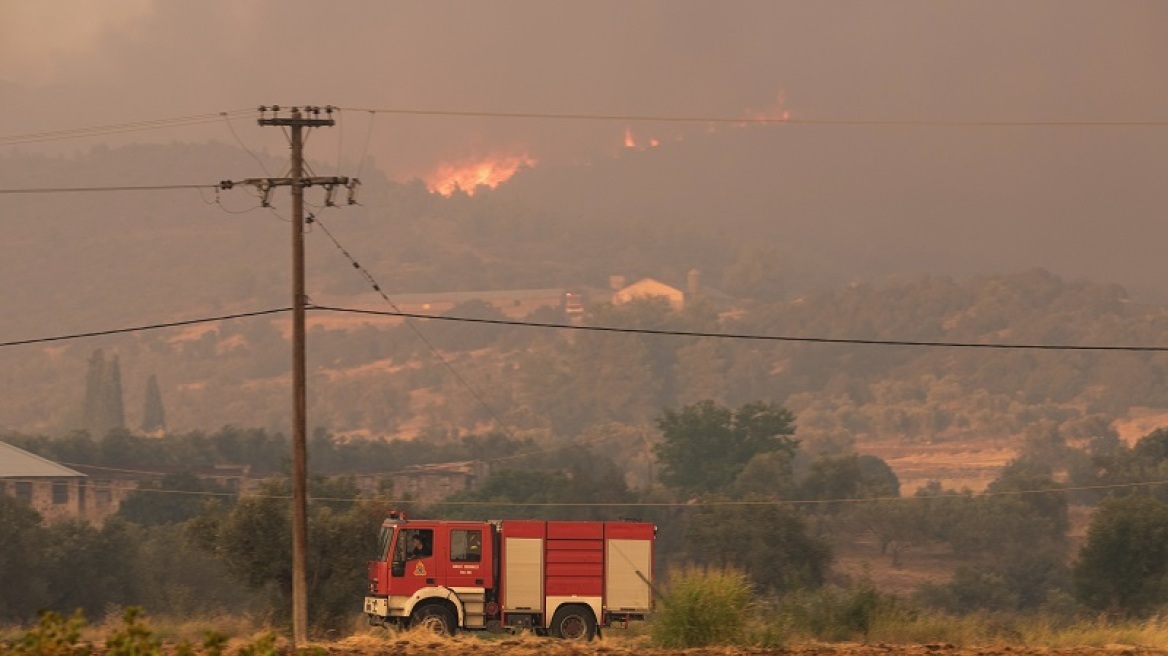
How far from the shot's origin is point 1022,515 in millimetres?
172250

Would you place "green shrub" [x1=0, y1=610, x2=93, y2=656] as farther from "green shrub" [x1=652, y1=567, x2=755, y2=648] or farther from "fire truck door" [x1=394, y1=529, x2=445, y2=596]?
"fire truck door" [x1=394, y1=529, x2=445, y2=596]

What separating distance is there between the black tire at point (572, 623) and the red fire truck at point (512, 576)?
0.03 meters

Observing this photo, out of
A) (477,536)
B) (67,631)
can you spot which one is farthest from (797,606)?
(67,631)

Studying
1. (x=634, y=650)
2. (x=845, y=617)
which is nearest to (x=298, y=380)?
(x=634, y=650)

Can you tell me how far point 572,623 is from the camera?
45125 millimetres

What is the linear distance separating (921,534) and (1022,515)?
12.5 metres

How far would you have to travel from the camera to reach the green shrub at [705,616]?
39.5 m

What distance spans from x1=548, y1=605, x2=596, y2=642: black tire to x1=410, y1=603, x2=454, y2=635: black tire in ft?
8.96

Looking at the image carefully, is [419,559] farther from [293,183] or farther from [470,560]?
[293,183]

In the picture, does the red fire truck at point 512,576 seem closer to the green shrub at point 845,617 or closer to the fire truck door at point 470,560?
the fire truck door at point 470,560

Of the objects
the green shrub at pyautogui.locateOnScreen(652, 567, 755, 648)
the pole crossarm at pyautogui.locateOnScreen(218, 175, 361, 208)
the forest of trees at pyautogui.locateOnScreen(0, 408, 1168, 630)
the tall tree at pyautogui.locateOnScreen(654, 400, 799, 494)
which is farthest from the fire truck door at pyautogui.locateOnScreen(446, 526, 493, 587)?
the tall tree at pyautogui.locateOnScreen(654, 400, 799, 494)

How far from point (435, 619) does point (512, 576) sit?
2355 millimetres

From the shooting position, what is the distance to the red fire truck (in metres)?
43.7

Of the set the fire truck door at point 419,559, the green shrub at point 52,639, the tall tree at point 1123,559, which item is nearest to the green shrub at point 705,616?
the fire truck door at point 419,559
